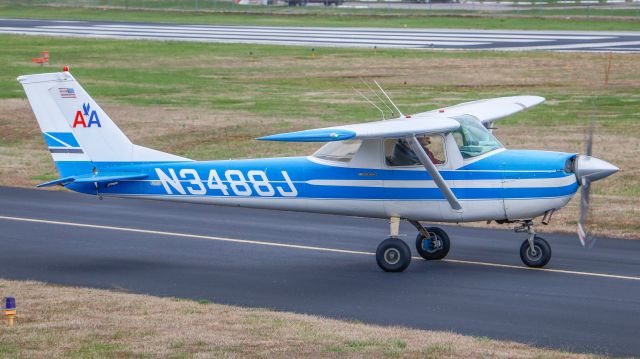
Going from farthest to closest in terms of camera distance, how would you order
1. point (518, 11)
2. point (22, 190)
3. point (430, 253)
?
point (518, 11)
point (22, 190)
point (430, 253)

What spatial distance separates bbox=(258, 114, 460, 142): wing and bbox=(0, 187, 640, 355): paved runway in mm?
2129

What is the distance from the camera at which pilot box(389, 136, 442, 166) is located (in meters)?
16.2

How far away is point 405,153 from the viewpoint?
642 inches

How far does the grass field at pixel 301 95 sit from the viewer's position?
28156 mm

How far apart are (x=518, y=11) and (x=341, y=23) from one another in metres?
14.5

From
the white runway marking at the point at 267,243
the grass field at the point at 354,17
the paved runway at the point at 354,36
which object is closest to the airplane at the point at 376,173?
the white runway marking at the point at 267,243

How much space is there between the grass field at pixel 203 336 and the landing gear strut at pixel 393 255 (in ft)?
9.57

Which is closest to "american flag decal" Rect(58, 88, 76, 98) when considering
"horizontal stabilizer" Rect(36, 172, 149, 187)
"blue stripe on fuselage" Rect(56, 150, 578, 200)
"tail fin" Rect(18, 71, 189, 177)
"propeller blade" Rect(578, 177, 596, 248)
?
"tail fin" Rect(18, 71, 189, 177)

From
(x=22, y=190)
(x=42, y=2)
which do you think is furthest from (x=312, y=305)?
(x=42, y=2)

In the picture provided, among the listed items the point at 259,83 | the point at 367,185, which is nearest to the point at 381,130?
the point at 367,185

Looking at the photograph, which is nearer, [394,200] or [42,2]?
[394,200]

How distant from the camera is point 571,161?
616 inches

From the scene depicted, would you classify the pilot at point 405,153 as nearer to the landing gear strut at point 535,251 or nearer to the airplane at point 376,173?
the airplane at point 376,173

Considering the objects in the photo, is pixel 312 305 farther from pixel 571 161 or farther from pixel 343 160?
pixel 571 161
